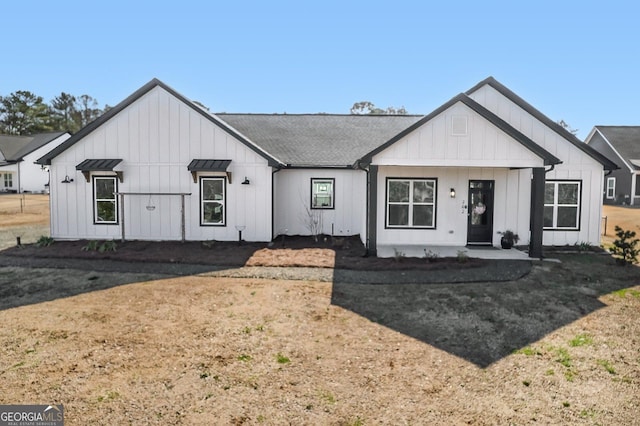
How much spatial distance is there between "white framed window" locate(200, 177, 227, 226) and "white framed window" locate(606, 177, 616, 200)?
33.1m

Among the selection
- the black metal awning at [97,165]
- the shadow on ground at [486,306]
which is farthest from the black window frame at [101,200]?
the shadow on ground at [486,306]

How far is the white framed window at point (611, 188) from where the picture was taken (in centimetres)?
3216

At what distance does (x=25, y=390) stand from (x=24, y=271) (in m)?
6.80

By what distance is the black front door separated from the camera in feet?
42.6

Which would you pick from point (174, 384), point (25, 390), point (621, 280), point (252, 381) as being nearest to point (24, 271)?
point (25, 390)

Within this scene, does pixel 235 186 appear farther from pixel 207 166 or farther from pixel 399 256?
pixel 399 256

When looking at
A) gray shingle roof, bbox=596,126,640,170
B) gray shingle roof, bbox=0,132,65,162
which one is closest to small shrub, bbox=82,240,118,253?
gray shingle roof, bbox=596,126,640,170

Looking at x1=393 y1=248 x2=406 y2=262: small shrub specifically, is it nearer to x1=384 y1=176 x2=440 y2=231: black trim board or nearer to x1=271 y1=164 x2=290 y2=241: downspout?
x1=384 y1=176 x2=440 y2=231: black trim board

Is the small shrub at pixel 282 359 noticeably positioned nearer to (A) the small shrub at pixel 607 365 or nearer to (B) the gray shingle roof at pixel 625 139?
(A) the small shrub at pixel 607 365

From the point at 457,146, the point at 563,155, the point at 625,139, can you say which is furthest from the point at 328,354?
the point at 625,139

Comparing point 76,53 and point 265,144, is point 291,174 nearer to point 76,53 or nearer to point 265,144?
point 265,144

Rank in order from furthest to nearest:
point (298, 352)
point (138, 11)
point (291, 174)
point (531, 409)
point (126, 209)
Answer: point (291, 174), point (126, 209), point (138, 11), point (298, 352), point (531, 409)

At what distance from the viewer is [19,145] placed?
46344mm

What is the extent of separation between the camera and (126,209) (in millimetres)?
13273
